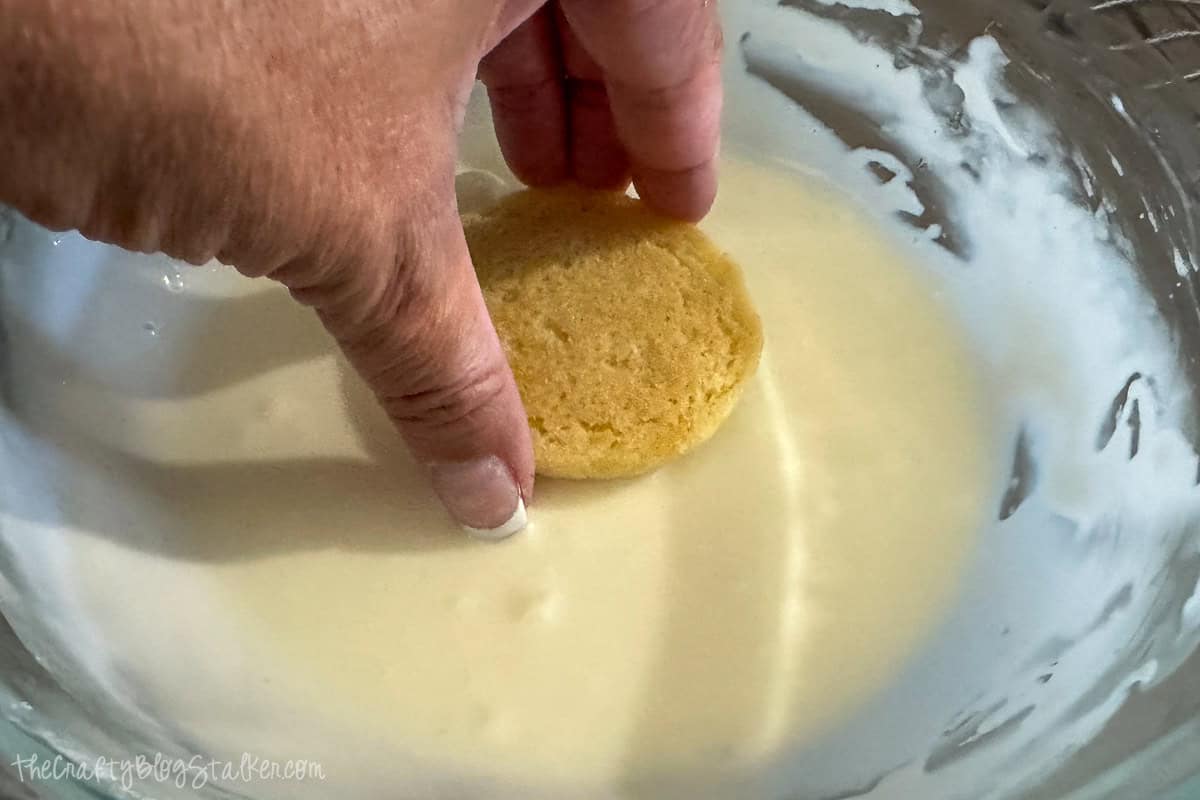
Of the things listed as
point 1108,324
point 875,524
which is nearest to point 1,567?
point 875,524

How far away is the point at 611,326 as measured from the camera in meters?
0.84

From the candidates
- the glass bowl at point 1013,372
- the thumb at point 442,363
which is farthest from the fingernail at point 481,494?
the glass bowl at point 1013,372

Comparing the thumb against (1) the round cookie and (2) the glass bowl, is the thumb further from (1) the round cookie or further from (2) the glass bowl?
(2) the glass bowl

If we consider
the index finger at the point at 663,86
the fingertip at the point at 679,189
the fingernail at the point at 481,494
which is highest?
the index finger at the point at 663,86

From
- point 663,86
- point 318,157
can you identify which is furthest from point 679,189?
point 318,157

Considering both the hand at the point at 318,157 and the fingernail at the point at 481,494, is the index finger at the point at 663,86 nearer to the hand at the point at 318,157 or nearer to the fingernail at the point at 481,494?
the hand at the point at 318,157

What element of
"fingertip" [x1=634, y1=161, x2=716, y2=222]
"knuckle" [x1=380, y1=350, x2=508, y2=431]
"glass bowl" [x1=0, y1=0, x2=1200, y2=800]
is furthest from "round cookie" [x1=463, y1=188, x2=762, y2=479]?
"glass bowl" [x1=0, y1=0, x2=1200, y2=800]

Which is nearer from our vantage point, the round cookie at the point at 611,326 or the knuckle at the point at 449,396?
the knuckle at the point at 449,396

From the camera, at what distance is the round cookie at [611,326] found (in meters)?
0.80

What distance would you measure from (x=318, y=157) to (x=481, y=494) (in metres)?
0.31

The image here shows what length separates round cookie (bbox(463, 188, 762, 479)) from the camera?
0.80 m

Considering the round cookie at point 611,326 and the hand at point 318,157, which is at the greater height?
the hand at point 318,157

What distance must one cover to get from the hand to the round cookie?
0.09m

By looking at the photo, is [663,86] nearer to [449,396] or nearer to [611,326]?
[611,326]
